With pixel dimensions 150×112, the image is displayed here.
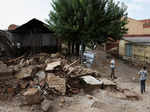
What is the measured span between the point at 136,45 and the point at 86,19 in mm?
9399

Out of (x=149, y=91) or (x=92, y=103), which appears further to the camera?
(x=149, y=91)

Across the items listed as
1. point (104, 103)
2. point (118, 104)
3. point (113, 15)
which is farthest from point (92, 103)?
point (113, 15)

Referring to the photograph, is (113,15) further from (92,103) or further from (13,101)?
(13,101)

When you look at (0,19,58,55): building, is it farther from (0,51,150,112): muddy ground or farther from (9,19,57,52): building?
(0,51,150,112): muddy ground

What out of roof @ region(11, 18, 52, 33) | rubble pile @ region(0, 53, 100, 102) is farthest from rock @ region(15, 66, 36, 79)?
roof @ region(11, 18, 52, 33)

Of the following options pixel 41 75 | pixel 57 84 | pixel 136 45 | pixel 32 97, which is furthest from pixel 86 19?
pixel 136 45

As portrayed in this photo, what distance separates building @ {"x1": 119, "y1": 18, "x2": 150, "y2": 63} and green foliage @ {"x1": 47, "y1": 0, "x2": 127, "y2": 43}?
206 inches

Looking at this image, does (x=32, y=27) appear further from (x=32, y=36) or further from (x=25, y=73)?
(x=25, y=73)

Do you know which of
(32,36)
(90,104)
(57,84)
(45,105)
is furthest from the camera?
(32,36)

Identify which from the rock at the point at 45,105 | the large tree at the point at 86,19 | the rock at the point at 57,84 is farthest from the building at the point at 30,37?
the rock at the point at 45,105

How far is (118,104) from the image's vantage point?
216 inches

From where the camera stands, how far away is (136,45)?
17031 mm

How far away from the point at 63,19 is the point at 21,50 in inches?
208

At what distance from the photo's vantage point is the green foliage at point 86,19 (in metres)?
11.4
